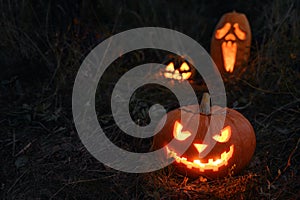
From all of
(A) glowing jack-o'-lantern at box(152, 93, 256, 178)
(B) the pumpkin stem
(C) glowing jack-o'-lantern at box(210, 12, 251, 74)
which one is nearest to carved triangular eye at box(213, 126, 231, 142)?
(A) glowing jack-o'-lantern at box(152, 93, 256, 178)

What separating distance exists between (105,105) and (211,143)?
100 cm

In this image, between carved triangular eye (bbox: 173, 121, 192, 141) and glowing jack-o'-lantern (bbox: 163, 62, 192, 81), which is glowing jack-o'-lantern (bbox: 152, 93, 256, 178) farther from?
glowing jack-o'-lantern (bbox: 163, 62, 192, 81)

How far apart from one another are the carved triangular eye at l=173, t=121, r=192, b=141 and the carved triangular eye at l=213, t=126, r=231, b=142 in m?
0.15

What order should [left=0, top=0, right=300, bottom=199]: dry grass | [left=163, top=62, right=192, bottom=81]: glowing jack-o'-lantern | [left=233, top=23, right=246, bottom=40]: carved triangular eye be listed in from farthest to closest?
[left=233, top=23, right=246, bottom=40]: carved triangular eye < [left=163, top=62, right=192, bottom=81]: glowing jack-o'-lantern < [left=0, top=0, right=300, bottom=199]: dry grass

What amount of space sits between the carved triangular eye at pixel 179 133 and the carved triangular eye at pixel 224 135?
155 millimetres

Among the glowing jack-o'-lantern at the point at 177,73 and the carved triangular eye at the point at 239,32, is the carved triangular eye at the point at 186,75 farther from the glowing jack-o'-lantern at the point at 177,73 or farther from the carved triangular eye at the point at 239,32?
the carved triangular eye at the point at 239,32

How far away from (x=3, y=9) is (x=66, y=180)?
6.40 feet

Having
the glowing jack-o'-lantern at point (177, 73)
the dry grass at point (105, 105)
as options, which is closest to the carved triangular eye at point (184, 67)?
the glowing jack-o'-lantern at point (177, 73)

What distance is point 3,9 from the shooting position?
370 cm

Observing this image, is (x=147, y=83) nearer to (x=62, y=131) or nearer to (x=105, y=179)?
(x=62, y=131)

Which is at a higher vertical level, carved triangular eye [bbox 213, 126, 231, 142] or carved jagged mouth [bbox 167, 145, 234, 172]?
carved triangular eye [bbox 213, 126, 231, 142]

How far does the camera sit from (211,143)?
7.69 ft

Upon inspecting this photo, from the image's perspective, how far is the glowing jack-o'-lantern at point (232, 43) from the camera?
3.50 m

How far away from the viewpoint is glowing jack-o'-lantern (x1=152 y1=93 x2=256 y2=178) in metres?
2.35
